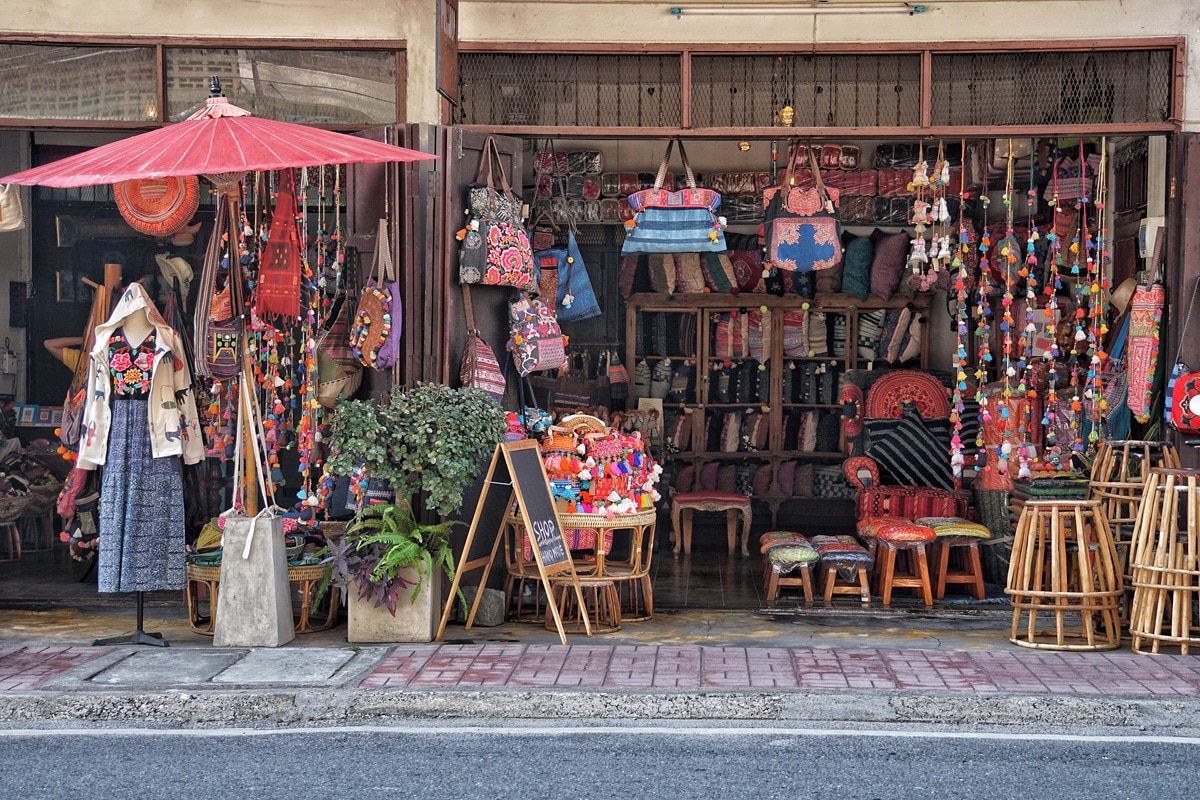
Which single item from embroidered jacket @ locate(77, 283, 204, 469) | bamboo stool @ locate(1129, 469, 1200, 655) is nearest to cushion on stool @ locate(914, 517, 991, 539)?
bamboo stool @ locate(1129, 469, 1200, 655)

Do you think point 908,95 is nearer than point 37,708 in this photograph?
No

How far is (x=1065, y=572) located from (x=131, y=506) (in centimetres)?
560

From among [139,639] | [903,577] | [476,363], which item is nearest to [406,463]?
[476,363]

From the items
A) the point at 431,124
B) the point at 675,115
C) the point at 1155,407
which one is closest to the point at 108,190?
the point at 431,124

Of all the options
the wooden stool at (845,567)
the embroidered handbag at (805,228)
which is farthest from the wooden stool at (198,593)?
the embroidered handbag at (805,228)

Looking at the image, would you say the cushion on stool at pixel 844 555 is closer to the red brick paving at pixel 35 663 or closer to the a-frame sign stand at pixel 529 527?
the a-frame sign stand at pixel 529 527

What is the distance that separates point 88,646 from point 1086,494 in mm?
6729

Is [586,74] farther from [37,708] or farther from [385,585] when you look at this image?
[37,708]

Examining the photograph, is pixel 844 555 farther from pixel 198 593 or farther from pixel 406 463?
pixel 198 593

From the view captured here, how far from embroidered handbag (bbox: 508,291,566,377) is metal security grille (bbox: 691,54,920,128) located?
162 cm

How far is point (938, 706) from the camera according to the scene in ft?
21.9

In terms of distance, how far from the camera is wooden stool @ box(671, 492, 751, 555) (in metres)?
12.1

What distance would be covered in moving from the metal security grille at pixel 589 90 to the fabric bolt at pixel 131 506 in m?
2.86

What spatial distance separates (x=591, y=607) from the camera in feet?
29.8
